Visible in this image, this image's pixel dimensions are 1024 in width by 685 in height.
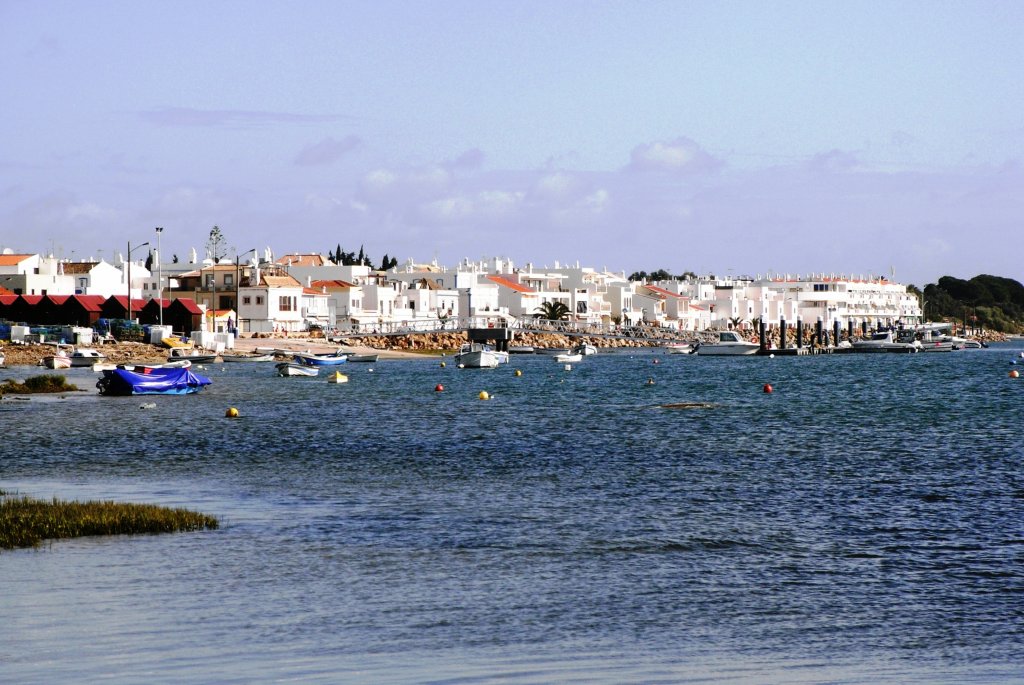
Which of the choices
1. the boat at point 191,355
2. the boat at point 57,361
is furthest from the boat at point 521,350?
the boat at point 57,361

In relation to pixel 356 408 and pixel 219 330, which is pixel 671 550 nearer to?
pixel 356 408

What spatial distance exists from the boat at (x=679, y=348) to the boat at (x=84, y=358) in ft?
298

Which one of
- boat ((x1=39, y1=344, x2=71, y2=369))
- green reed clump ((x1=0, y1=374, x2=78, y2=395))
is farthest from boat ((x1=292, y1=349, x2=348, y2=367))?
green reed clump ((x1=0, y1=374, x2=78, y2=395))

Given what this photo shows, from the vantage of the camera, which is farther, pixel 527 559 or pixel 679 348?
pixel 679 348

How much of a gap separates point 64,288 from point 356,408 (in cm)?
10865

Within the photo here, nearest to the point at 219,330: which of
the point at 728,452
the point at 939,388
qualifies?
the point at 939,388

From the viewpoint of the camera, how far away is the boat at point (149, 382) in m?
73.2

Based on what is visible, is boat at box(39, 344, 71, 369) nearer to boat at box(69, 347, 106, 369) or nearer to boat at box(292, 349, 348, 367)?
boat at box(69, 347, 106, 369)

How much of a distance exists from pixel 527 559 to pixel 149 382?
5577cm

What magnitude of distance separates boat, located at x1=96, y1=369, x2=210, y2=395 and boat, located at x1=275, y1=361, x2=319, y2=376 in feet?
77.6

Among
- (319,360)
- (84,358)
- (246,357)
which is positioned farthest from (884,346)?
(84,358)

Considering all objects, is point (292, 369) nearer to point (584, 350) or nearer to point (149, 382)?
point (149, 382)

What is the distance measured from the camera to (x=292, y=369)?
103 m

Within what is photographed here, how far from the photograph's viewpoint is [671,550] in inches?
949
